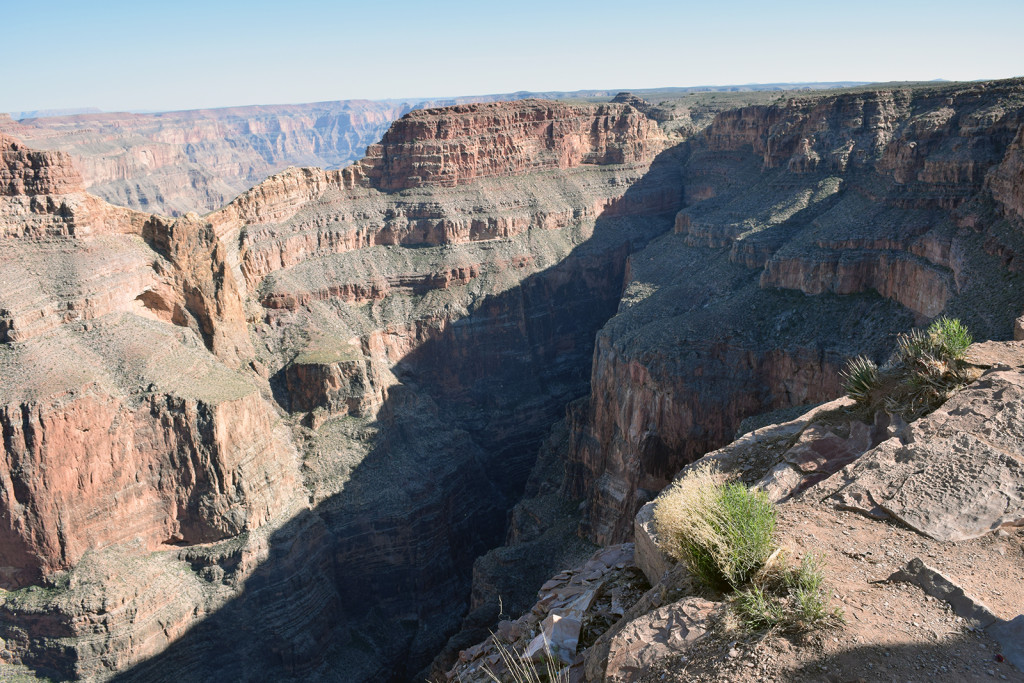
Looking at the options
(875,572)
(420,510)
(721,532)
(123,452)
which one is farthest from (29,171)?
(875,572)

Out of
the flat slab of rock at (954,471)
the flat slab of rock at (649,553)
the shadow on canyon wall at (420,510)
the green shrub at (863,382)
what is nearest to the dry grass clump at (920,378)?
the green shrub at (863,382)

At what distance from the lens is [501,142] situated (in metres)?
73.4

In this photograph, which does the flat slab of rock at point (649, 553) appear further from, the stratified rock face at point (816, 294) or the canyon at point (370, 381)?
A: the stratified rock face at point (816, 294)

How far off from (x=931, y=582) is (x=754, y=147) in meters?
68.8

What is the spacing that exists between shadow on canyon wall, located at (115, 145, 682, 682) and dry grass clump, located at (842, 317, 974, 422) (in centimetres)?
3334

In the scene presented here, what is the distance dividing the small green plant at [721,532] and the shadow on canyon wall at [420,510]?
35.2 m

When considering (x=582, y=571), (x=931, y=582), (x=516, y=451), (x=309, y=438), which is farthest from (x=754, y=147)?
(x=931, y=582)

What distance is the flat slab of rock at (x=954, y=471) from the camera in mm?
10609

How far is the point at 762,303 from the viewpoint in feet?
143

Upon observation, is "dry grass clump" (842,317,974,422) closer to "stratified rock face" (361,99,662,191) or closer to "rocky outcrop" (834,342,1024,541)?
"rocky outcrop" (834,342,1024,541)

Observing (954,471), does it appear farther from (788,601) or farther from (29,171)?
(29,171)

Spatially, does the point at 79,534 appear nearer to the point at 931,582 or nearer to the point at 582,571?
the point at 582,571

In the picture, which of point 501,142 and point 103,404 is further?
point 501,142

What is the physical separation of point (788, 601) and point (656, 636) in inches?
67.9
